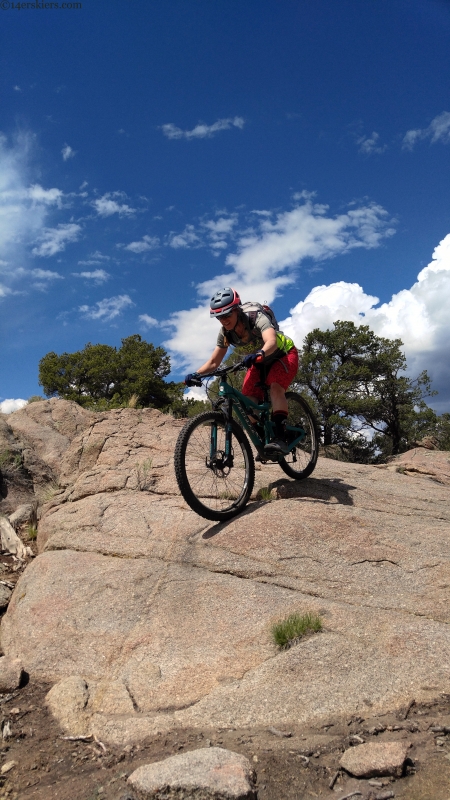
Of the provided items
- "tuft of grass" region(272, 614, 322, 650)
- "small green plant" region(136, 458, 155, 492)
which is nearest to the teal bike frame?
"small green plant" region(136, 458, 155, 492)

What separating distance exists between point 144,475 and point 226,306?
2686 mm

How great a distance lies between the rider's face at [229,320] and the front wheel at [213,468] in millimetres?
1053

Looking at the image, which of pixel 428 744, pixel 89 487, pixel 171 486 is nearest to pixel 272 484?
pixel 171 486

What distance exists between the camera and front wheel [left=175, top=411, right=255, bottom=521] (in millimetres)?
5496

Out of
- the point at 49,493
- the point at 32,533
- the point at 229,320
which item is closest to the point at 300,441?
the point at 229,320

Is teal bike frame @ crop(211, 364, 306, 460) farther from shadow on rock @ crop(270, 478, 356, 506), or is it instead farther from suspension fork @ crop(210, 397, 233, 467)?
shadow on rock @ crop(270, 478, 356, 506)

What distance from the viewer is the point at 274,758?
2992 mm

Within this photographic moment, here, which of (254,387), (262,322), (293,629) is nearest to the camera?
(293,629)

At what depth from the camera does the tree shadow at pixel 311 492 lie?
623cm

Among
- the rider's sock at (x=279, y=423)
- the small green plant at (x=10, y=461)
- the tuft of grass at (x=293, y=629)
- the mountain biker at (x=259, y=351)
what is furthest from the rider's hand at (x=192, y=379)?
the small green plant at (x=10, y=461)

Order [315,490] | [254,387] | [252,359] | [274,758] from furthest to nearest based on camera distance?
[315,490] < [254,387] < [252,359] < [274,758]

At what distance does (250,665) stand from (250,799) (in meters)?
1.23

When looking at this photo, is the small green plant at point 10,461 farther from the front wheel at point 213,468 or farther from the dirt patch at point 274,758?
the dirt patch at point 274,758

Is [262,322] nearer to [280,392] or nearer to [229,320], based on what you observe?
[229,320]
